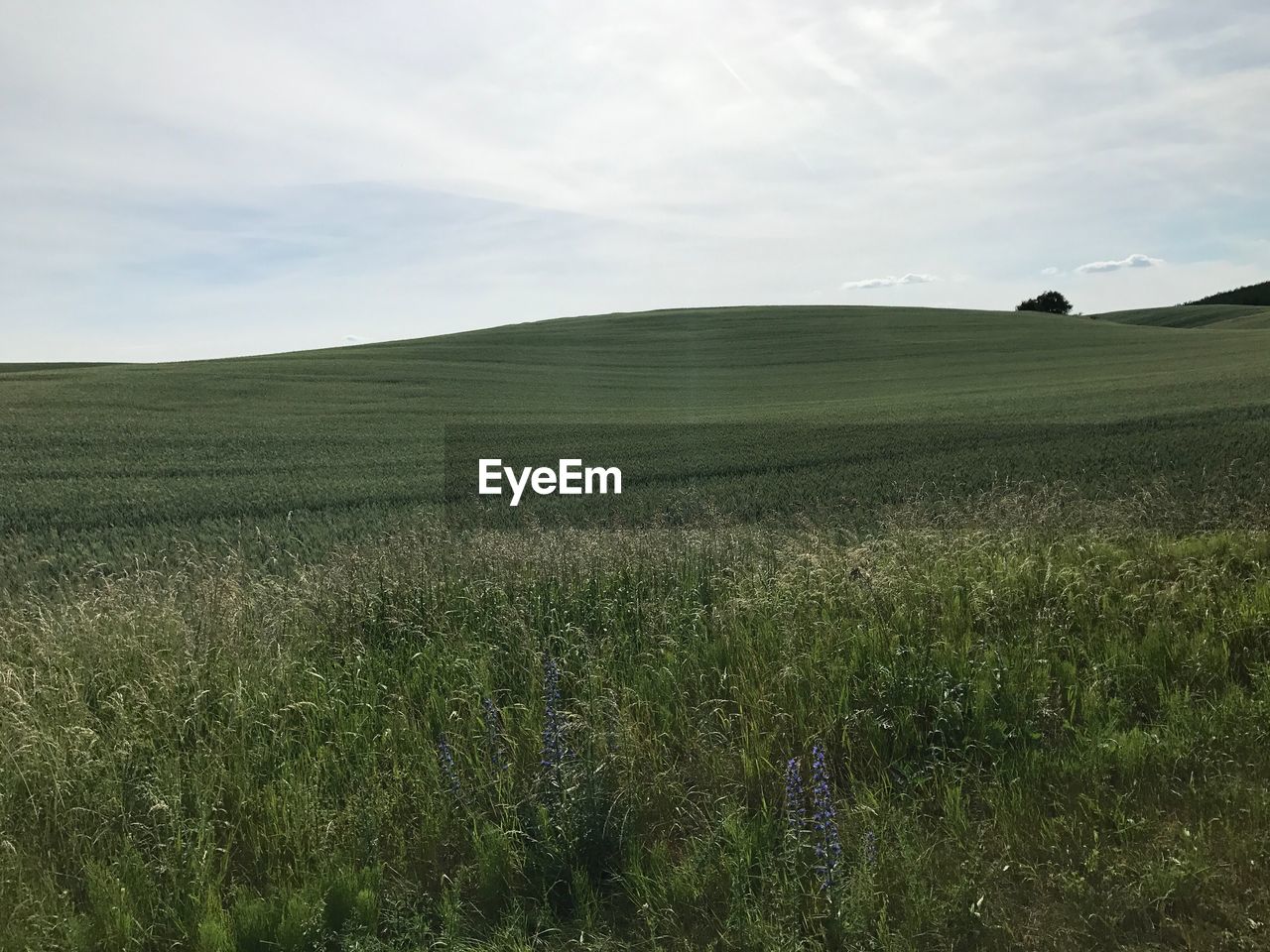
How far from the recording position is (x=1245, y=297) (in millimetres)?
102750

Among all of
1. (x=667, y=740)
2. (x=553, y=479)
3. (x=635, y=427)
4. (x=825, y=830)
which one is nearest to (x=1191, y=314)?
(x=635, y=427)

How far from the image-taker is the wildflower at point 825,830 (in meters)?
3.15

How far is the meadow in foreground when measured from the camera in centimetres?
312

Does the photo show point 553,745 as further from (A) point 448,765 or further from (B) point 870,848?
(B) point 870,848

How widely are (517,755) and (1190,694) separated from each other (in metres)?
3.44

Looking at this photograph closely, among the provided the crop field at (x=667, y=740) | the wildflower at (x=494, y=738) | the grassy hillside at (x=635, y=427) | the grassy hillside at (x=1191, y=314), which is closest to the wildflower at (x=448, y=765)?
the crop field at (x=667, y=740)

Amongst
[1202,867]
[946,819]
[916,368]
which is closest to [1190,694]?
[1202,867]

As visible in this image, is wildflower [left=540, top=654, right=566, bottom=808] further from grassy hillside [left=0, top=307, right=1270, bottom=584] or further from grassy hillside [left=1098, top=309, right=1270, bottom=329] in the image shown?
grassy hillside [left=1098, top=309, right=1270, bottom=329]

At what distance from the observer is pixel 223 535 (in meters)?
11.6

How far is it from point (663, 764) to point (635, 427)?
790 inches

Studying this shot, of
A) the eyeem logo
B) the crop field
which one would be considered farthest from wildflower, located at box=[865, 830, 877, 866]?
the eyeem logo

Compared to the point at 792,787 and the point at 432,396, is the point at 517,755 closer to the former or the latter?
the point at 792,787

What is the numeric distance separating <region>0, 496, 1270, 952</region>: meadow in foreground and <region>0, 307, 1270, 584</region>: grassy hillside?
224 inches

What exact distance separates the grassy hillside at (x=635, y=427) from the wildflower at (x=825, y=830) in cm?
830
